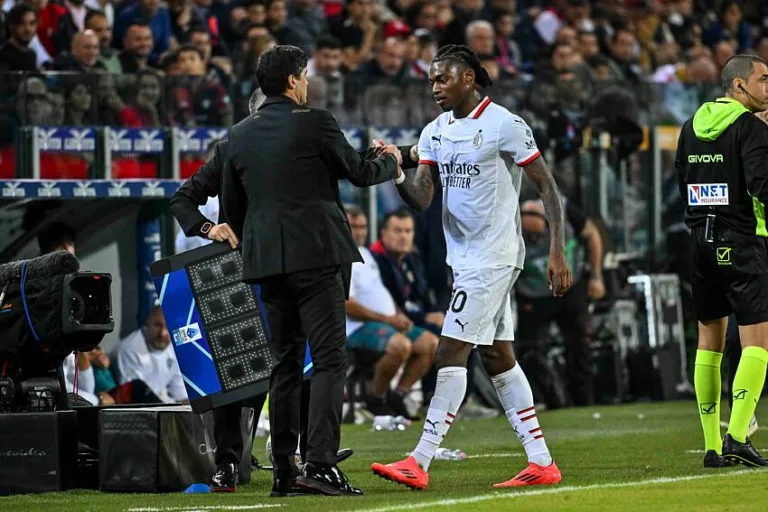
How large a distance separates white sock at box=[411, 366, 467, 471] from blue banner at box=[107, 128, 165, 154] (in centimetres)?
605

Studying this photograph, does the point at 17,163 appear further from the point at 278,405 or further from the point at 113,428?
the point at 278,405

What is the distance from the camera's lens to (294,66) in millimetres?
8312

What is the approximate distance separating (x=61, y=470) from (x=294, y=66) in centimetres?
260

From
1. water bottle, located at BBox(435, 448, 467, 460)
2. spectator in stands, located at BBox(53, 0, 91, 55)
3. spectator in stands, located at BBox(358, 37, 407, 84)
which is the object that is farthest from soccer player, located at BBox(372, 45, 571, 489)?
spectator in stands, located at BBox(358, 37, 407, 84)

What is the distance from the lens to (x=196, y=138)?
47.4 feet

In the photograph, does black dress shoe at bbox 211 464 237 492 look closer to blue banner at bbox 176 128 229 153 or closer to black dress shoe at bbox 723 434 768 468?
black dress shoe at bbox 723 434 768 468

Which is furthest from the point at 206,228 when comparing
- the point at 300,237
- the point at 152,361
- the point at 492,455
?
the point at 152,361

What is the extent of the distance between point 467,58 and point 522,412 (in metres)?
Result: 1.83

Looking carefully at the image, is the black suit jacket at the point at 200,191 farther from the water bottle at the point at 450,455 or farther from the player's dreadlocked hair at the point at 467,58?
the water bottle at the point at 450,455

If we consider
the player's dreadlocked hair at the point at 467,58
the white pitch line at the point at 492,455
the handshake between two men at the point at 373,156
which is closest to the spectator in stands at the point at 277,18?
the white pitch line at the point at 492,455

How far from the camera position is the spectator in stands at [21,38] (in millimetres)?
14148

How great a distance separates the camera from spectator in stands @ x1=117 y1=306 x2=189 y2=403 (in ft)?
46.5

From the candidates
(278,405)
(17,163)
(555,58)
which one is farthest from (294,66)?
(555,58)

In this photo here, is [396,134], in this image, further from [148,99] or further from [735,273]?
[735,273]
